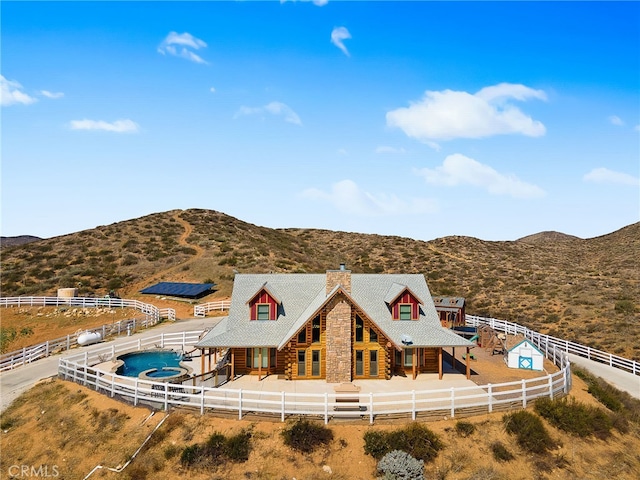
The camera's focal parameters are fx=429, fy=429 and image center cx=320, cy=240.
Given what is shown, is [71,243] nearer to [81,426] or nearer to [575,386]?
→ [81,426]

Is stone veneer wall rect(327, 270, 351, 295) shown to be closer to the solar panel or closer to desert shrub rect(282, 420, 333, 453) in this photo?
desert shrub rect(282, 420, 333, 453)

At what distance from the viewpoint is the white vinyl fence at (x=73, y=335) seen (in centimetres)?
3200

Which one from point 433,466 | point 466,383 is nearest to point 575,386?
point 466,383

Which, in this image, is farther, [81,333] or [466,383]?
[81,333]

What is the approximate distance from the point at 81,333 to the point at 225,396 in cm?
2130

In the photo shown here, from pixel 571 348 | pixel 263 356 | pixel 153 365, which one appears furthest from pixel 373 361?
pixel 571 348

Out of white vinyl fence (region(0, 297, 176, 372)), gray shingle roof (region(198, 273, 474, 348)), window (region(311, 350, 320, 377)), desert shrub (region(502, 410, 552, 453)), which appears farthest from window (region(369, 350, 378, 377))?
white vinyl fence (region(0, 297, 176, 372))

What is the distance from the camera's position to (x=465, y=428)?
→ 19234 mm

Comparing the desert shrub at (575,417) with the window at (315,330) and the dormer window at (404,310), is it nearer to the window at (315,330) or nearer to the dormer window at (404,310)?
the dormer window at (404,310)

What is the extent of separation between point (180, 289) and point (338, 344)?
3837 cm

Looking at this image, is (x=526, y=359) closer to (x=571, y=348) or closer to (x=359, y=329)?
(x=359, y=329)

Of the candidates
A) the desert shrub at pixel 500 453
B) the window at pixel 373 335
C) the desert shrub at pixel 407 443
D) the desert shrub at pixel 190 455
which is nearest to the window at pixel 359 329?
the window at pixel 373 335

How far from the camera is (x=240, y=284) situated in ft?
100
